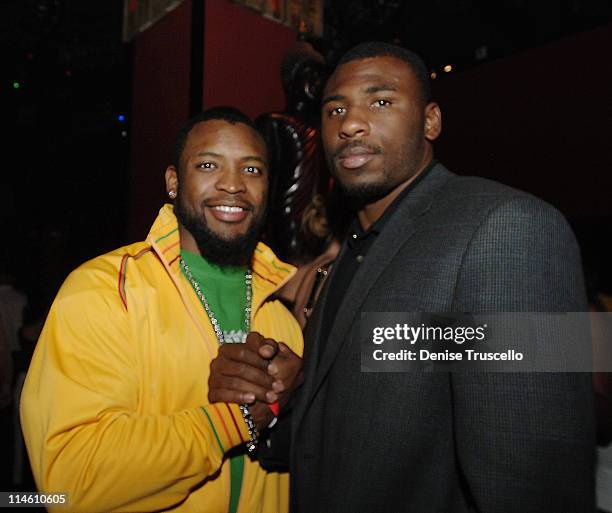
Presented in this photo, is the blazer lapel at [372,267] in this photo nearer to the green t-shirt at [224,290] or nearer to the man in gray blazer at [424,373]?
the man in gray blazer at [424,373]

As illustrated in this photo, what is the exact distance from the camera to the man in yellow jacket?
1.22 metres

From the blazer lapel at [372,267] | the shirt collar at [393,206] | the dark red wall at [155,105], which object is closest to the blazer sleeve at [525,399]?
the blazer lapel at [372,267]

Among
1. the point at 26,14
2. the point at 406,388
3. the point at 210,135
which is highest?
the point at 26,14

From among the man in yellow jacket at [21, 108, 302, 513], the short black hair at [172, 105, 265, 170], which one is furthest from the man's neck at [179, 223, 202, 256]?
the short black hair at [172, 105, 265, 170]

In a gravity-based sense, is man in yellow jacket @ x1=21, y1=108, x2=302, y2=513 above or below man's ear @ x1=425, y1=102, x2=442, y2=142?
below

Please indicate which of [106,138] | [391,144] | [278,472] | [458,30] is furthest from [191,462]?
[106,138]

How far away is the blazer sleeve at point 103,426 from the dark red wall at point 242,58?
3.19m

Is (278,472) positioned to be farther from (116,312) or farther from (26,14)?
(26,14)

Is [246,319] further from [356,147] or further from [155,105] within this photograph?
[155,105]

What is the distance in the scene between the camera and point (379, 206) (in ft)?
5.47

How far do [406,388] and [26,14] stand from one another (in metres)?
6.60

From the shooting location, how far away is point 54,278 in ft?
21.5

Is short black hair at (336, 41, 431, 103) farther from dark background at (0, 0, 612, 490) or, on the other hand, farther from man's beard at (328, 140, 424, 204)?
dark background at (0, 0, 612, 490)

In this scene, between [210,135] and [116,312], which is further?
[210,135]
